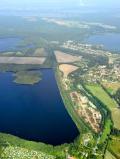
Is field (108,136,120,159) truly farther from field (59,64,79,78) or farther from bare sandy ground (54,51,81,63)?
bare sandy ground (54,51,81,63)

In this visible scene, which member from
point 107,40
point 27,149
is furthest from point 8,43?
point 27,149

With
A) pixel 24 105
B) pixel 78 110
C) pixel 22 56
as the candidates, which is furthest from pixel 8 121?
pixel 22 56

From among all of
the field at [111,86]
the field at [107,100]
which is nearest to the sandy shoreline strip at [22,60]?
the field at [111,86]

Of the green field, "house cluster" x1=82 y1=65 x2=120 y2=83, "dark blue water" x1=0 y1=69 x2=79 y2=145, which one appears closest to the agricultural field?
"house cluster" x1=82 y1=65 x2=120 y2=83

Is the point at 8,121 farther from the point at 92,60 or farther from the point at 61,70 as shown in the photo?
the point at 92,60

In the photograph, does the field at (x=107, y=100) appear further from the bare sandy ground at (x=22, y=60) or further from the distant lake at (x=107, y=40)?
the distant lake at (x=107, y=40)

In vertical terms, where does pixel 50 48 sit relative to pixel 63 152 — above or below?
below

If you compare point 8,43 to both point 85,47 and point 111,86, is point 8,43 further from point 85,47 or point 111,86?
point 111,86
